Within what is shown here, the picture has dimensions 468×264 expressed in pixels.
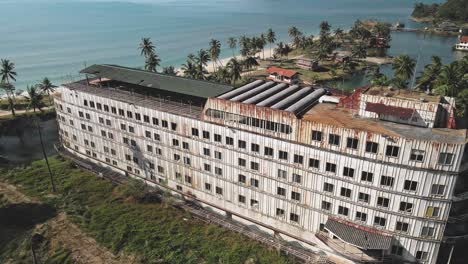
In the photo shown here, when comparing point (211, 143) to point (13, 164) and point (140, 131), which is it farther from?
point (13, 164)

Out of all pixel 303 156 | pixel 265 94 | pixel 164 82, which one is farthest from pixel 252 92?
pixel 164 82

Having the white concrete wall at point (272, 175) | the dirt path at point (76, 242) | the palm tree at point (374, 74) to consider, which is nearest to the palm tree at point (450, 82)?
the palm tree at point (374, 74)

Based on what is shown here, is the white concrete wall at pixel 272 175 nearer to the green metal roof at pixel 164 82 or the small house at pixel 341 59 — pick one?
the green metal roof at pixel 164 82

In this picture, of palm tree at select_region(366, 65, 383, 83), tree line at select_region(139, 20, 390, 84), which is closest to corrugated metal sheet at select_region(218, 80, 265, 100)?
tree line at select_region(139, 20, 390, 84)

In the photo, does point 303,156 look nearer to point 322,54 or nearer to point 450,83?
point 450,83

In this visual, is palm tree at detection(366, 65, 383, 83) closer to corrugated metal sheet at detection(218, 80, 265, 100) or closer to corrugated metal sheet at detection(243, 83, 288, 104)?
corrugated metal sheet at detection(243, 83, 288, 104)

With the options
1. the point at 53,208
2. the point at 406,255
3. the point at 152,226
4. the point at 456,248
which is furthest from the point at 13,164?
the point at 456,248
